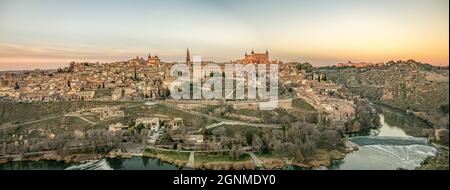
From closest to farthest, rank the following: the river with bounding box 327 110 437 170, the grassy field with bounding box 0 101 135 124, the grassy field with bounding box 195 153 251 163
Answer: the river with bounding box 327 110 437 170 → the grassy field with bounding box 195 153 251 163 → the grassy field with bounding box 0 101 135 124

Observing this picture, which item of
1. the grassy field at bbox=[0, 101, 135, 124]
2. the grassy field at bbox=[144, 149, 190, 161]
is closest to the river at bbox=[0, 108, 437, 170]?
the grassy field at bbox=[144, 149, 190, 161]

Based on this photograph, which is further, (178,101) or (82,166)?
(178,101)

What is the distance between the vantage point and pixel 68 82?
8.05m

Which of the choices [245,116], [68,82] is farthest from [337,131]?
[68,82]

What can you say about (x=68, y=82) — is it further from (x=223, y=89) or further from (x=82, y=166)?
(x=82, y=166)

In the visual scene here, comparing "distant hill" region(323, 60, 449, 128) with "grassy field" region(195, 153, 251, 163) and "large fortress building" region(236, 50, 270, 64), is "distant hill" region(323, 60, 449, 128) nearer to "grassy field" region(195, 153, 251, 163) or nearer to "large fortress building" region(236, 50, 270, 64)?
"large fortress building" region(236, 50, 270, 64)

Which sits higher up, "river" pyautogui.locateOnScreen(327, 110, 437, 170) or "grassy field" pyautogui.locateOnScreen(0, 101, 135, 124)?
"grassy field" pyautogui.locateOnScreen(0, 101, 135, 124)

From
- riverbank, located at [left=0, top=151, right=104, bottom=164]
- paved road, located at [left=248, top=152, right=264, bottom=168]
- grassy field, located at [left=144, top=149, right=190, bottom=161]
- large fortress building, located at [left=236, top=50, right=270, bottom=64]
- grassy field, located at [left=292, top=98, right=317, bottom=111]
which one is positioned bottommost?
riverbank, located at [left=0, top=151, right=104, bottom=164]

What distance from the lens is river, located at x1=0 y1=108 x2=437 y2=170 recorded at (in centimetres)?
Answer: 386

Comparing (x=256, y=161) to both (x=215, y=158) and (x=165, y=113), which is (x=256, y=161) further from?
(x=165, y=113)

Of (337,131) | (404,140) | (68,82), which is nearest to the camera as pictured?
(404,140)

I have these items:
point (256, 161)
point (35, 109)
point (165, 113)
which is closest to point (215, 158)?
point (256, 161)
